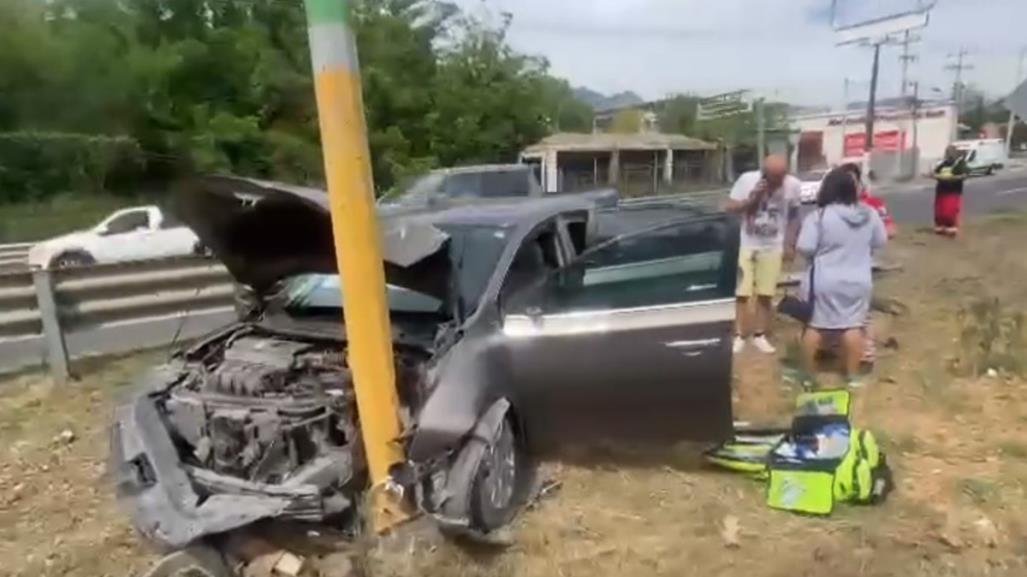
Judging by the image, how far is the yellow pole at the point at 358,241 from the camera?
11.2 ft

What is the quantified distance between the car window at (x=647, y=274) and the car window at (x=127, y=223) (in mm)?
12012

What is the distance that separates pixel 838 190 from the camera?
228 inches

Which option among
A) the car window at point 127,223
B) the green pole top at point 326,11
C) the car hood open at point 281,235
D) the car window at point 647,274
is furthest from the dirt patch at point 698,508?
the car window at point 127,223

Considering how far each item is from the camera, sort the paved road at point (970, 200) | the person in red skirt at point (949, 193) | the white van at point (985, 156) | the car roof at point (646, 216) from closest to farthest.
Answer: the car roof at point (646, 216)
the person in red skirt at point (949, 193)
the paved road at point (970, 200)
the white van at point (985, 156)

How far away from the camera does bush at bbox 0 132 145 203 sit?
11.7 m

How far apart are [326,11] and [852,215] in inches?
148

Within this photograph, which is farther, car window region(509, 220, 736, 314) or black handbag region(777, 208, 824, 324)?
black handbag region(777, 208, 824, 324)

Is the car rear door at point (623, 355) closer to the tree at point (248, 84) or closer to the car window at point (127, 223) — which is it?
the tree at point (248, 84)

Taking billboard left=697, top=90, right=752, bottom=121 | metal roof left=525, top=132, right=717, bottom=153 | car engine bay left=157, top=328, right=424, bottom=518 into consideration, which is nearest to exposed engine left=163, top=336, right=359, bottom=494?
car engine bay left=157, top=328, right=424, bottom=518

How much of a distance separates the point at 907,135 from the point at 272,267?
6481 centimetres

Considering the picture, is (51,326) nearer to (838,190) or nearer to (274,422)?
(274,422)

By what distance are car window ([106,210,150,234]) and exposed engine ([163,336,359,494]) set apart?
37.8 ft

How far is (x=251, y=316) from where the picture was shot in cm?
462

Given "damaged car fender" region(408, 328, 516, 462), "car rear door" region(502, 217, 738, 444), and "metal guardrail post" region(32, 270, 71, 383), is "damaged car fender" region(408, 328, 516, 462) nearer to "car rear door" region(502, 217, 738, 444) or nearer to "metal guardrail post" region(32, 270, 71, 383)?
"car rear door" region(502, 217, 738, 444)
